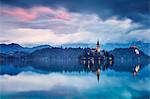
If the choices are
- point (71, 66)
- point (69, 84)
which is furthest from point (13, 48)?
point (71, 66)

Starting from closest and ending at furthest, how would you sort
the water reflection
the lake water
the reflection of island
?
the lake water, the reflection of island, the water reflection

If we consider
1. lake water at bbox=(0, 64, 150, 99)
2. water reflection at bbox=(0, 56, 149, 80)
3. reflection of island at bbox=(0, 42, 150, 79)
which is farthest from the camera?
water reflection at bbox=(0, 56, 149, 80)

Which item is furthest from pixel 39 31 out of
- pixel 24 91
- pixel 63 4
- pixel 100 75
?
pixel 100 75

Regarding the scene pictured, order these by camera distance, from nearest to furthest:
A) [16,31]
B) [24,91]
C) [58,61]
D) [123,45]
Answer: [24,91] → [16,31] → [123,45] → [58,61]

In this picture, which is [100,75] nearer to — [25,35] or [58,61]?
[58,61]

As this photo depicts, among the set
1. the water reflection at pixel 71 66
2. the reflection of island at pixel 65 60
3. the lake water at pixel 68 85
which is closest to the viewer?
the lake water at pixel 68 85

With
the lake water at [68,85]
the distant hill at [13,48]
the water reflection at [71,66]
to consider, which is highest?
the distant hill at [13,48]
